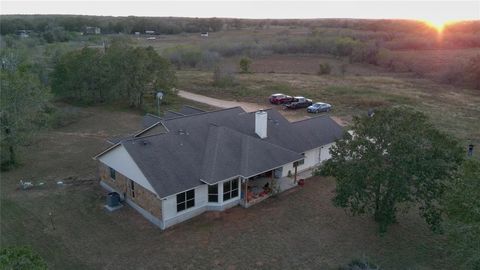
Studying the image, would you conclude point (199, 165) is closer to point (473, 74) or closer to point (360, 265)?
point (360, 265)

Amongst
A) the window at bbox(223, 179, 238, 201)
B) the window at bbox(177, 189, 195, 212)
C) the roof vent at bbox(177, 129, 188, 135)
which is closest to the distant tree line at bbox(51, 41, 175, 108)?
the roof vent at bbox(177, 129, 188, 135)

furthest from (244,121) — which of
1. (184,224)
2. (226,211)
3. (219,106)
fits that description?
(219,106)

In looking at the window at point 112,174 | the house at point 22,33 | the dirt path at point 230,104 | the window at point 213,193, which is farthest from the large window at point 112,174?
the house at point 22,33

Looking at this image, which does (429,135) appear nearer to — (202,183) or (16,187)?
(202,183)

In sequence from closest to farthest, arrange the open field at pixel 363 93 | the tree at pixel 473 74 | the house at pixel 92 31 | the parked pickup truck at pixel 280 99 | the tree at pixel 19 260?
1. the tree at pixel 19 260
2. the open field at pixel 363 93
3. the parked pickup truck at pixel 280 99
4. the tree at pixel 473 74
5. the house at pixel 92 31

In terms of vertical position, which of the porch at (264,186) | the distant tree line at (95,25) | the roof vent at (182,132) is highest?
the distant tree line at (95,25)

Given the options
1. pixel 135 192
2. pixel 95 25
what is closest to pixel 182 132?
pixel 135 192

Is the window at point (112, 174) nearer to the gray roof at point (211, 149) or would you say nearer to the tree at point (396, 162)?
the gray roof at point (211, 149)
